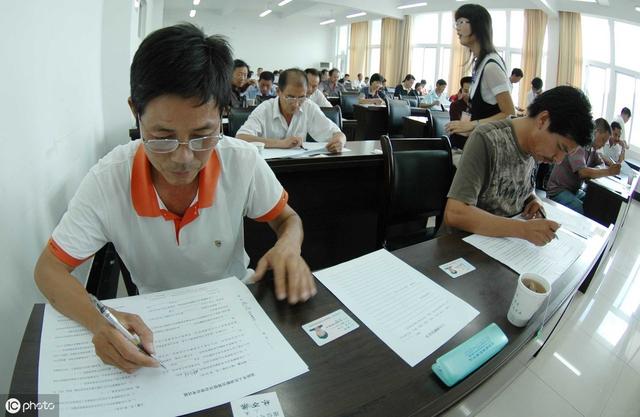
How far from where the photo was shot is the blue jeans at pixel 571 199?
287 cm

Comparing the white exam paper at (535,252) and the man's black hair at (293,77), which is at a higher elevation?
the man's black hair at (293,77)

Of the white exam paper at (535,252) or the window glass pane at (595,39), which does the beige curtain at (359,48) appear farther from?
the white exam paper at (535,252)

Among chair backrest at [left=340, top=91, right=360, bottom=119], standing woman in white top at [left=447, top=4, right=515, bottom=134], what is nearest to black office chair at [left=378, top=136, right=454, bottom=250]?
standing woman in white top at [left=447, top=4, right=515, bottom=134]

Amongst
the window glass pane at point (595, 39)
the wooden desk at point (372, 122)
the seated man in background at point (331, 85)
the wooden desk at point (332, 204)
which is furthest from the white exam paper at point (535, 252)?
the window glass pane at point (595, 39)

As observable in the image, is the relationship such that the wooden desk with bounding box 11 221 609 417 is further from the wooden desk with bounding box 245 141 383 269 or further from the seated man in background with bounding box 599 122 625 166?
the seated man in background with bounding box 599 122 625 166

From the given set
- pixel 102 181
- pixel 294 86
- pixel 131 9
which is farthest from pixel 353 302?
pixel 131 9

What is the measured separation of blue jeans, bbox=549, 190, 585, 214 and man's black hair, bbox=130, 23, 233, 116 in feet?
10.1

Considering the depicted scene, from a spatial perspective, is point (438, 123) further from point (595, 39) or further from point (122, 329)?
point (595, 39)

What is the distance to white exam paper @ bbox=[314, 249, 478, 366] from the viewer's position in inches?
26.7

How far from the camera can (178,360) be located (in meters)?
0.59

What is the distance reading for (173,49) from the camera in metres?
0.72

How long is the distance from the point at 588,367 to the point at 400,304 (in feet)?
1.20

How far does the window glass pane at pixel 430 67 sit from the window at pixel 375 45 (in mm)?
2362

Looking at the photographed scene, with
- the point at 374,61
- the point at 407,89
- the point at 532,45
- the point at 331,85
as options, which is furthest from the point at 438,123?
the point at 374,61
